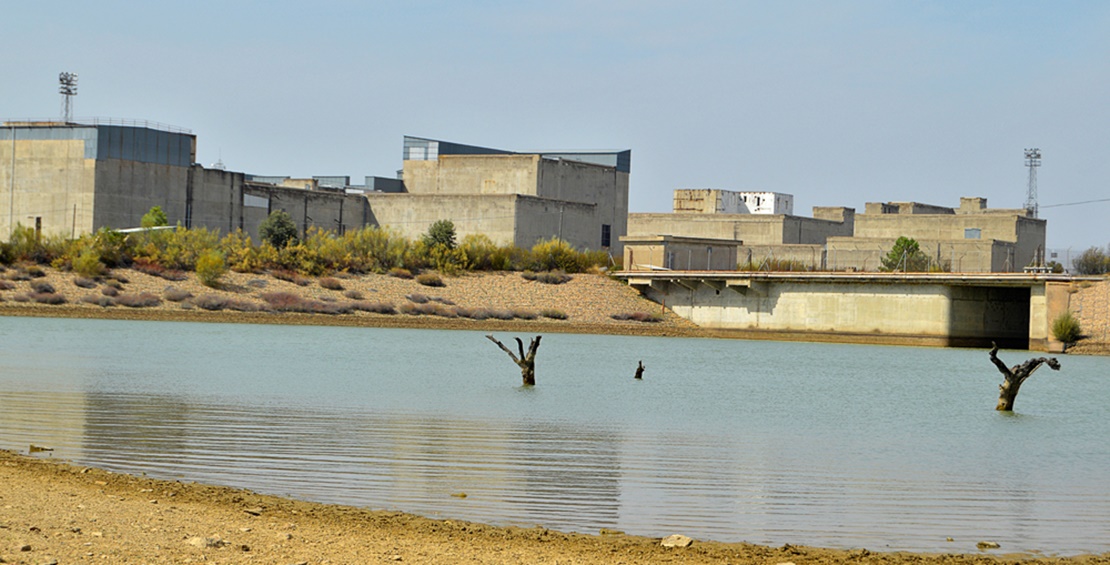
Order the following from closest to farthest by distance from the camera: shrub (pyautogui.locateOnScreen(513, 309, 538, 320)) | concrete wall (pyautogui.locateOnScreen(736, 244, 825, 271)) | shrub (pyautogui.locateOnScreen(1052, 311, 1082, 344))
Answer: shrub (pyautogui.locateOnScreen(1052, 311, 1082, 344)) < shrub (pyautogui.locateOnScreen(513, 309, 538, 320)) < concrete wall (pyautogui.locateOnScreen(736, 244, 825, 271))

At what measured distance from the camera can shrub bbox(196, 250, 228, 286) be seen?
241ft

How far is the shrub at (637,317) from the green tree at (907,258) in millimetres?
24769

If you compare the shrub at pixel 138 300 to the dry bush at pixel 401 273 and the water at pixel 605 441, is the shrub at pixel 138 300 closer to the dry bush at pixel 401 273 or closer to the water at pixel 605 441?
the dry bush at pixel 401 273

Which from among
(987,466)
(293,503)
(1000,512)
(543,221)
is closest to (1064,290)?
(543,221)

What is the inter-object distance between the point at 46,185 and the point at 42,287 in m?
17.1

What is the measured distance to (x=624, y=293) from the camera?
8106 cm

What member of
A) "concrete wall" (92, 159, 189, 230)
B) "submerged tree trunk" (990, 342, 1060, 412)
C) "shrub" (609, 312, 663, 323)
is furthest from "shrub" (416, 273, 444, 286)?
"submerged tree trunk" (990, 342, 1060, 412)

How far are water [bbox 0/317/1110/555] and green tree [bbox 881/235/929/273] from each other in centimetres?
5336

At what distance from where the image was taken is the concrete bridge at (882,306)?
212 feet

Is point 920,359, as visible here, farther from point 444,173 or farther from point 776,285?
point 444,173

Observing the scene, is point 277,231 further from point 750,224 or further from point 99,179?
point 750,224

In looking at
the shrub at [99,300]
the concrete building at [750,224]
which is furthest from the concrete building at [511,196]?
the shrub at [99,300]

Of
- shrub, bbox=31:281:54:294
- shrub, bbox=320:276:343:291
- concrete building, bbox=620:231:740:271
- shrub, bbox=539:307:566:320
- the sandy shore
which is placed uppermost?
concrete building, bbox=620:231:740:271

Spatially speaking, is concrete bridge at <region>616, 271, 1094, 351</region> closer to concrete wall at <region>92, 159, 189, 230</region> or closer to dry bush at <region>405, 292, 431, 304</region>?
dry bush at <region>405, 292, 431, 304</region>
